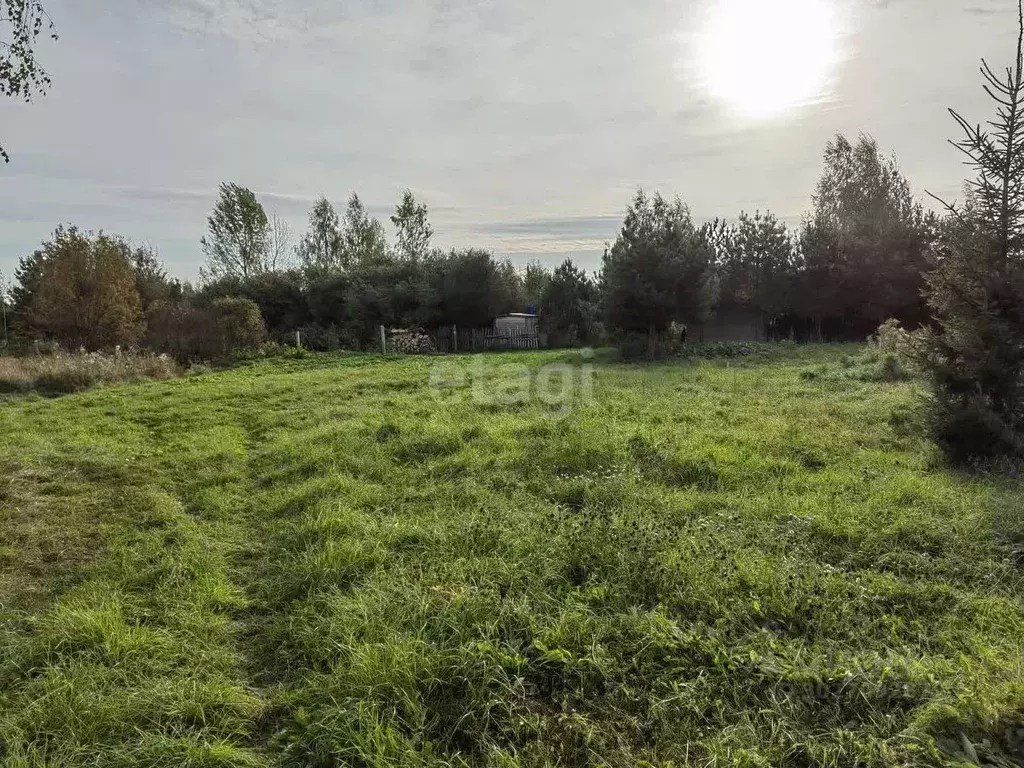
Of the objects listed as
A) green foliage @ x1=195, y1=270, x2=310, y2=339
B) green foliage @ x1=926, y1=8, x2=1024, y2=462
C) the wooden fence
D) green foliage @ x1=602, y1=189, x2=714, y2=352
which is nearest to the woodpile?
the wooden fence

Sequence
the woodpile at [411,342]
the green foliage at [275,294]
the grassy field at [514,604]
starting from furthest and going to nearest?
1. the green foliage at [275,294]
2. the woodpile at [411,342]
3. the grassy field at [514,604]

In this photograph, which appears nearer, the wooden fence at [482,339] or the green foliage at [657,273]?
the green foliage at [657,273]

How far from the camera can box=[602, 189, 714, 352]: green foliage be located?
1672 cm

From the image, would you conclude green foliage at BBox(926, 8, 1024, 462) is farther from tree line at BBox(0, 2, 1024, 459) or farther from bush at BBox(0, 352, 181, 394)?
bush at BBox(0, 352, 181, 394)

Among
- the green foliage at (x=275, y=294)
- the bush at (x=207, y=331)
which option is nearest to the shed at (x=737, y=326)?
the green foliage at (x=275, y=294)

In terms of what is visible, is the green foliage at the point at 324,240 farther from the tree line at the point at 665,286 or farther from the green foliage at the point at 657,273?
the green foliage at the point at 657,273

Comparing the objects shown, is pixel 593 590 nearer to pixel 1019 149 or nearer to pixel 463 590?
pixel 463 590

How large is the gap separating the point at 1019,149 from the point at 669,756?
270 inches

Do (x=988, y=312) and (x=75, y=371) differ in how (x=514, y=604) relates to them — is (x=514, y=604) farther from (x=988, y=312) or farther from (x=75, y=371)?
(x=75, y=371)

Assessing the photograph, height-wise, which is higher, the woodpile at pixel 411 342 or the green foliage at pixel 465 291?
the green foliage at pixel 465 291

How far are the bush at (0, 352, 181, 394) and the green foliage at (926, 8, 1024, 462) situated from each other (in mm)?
14812

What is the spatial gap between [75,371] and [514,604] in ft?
42.8

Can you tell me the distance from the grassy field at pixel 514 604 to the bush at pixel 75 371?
20.7ft

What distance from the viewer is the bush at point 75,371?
11.7 m
